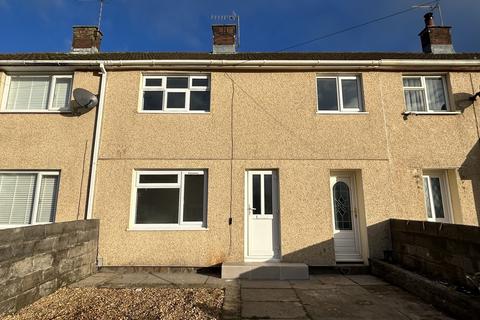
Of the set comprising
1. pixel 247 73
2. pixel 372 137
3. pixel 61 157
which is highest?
pixel 247 73

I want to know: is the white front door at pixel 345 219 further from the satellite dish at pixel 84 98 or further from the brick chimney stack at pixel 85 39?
the brick chimney stack at pixel 85 39

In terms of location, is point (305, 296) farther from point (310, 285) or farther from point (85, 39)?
point (85, 39)

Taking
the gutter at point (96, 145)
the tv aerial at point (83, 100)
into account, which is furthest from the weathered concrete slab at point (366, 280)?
the tv aerial at point (83, 100)

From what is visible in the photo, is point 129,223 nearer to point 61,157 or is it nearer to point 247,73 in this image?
point 61,157

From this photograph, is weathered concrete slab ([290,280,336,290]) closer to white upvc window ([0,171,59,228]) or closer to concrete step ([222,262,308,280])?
concrete step ([222,262,308,280])

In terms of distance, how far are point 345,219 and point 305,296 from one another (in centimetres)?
269

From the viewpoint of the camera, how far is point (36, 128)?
7.00 meters

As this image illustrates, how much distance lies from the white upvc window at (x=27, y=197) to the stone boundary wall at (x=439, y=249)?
7637 millimetres

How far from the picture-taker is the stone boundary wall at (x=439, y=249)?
4.12 meters

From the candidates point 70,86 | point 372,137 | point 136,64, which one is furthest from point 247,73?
point 70,86

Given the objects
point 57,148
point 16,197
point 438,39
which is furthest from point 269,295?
point 438,39

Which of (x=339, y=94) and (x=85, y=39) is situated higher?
(x=85, y=39)

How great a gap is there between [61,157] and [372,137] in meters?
7.42

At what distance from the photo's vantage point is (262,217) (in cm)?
670
